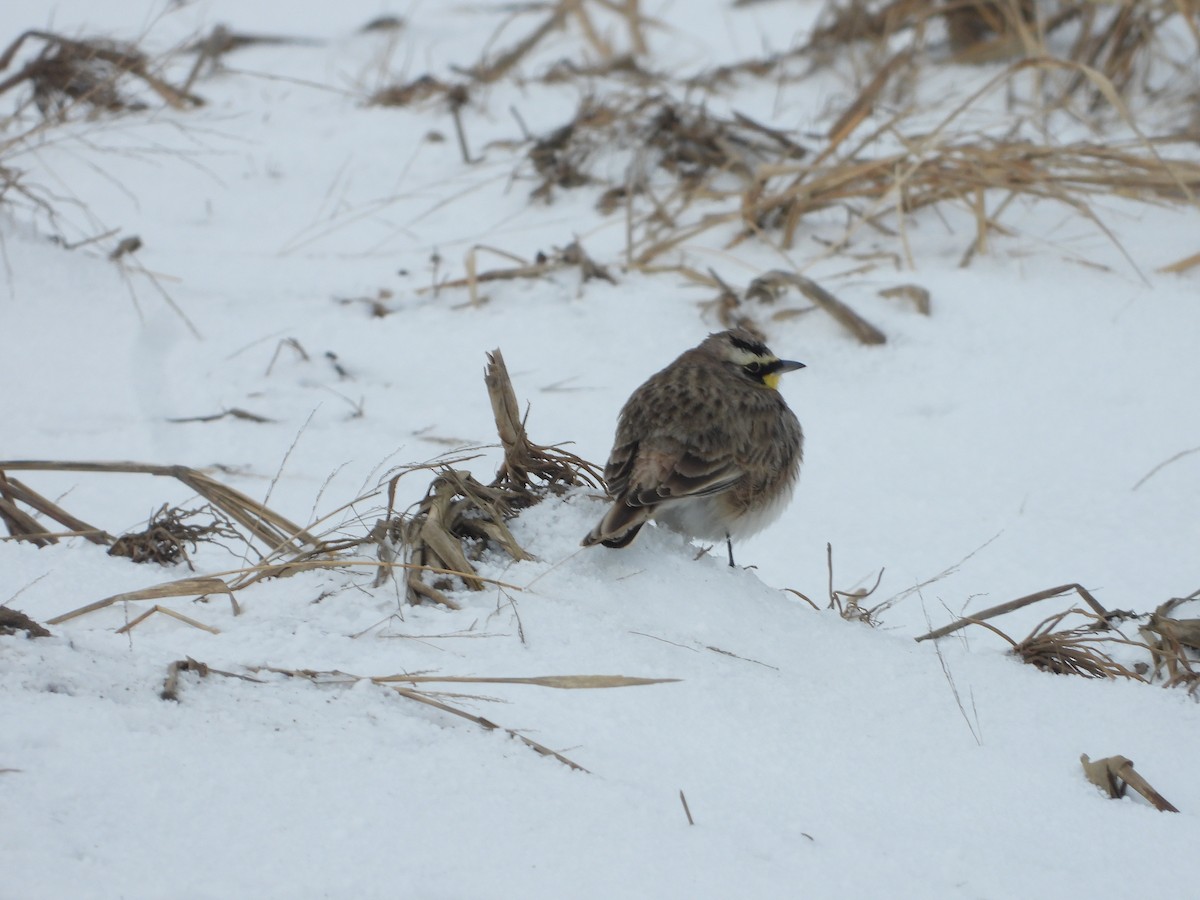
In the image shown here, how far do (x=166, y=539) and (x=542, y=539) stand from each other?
3.51 ft

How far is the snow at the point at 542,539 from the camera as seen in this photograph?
208 centimetres

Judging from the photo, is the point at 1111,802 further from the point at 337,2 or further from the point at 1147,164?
the point at 337,2

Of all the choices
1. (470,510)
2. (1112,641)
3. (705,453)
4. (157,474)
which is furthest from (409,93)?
(1112,641)

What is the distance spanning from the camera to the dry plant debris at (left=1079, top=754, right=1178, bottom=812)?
2471 millimetres

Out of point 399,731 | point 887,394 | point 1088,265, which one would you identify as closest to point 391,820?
point 399,731

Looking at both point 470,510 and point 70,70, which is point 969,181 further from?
point 70,70

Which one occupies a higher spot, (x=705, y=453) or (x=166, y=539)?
(x=705, y=453)

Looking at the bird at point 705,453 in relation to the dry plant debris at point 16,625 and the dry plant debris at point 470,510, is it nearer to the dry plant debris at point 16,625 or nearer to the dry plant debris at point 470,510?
the dry plant debris at point 470,510

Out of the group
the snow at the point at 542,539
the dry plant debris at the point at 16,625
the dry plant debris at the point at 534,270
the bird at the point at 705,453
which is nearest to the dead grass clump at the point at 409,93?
the snow at the point at 542,539

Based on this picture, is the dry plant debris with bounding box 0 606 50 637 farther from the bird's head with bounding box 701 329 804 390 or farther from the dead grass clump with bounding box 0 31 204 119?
the dead grass clump with bounding box 0 31 204 119

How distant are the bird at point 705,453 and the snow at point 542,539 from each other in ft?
0.53

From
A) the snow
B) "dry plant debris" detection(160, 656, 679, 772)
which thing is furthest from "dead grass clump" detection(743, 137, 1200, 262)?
"dry plant debris" detection(160, 656, 679, 772)

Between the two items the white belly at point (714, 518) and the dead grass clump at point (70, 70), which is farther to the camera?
the dead grass clump at point (70, 70)

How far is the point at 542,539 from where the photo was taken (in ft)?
10.2
